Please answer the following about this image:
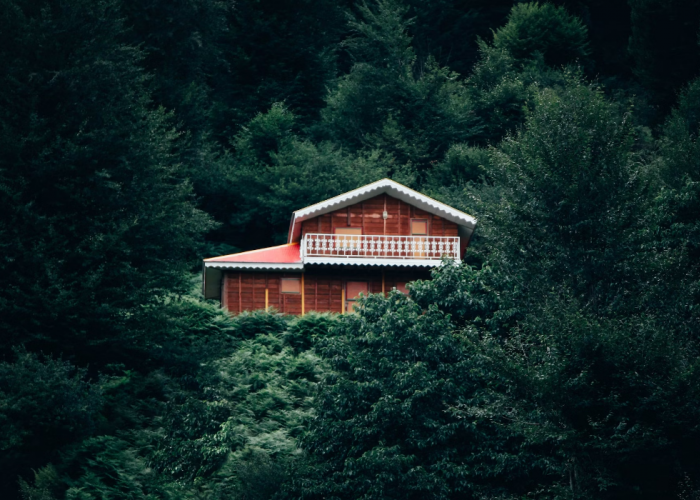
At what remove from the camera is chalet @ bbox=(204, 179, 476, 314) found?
3903 cm

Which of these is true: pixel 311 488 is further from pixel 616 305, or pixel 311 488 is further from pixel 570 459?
pixel 616 305

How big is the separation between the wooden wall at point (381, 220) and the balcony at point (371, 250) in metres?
0.90

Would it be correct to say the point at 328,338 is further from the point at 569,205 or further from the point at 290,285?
the point at 290,285

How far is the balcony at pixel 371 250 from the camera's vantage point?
127 feet

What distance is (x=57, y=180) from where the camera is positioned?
1174 inches

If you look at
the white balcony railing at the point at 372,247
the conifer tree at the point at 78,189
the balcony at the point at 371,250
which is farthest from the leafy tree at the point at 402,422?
the white balcony railing at the point at 372,247

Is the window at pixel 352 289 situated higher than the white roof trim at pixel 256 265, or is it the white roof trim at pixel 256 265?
the white roof trim at pixel 256 265

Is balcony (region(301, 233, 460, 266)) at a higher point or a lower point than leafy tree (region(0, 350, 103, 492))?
higher

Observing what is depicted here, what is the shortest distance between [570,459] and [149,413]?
12.2 m

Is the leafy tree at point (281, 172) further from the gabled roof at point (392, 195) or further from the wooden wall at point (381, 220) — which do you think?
the gabled roof at point (392, 195)

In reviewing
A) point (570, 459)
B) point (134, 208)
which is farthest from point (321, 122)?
point (570, 459)

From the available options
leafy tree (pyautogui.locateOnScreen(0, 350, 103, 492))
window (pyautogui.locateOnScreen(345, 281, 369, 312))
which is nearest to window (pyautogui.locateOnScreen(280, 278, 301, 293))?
window (pyautogui.locateOnScreen(345, 281, 369, 312))

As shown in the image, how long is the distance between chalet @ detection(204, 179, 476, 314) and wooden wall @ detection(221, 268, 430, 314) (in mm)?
39

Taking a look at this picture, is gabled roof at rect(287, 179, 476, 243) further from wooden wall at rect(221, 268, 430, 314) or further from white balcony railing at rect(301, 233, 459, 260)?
wooden wall at rect(221, 268, 430, 314)
